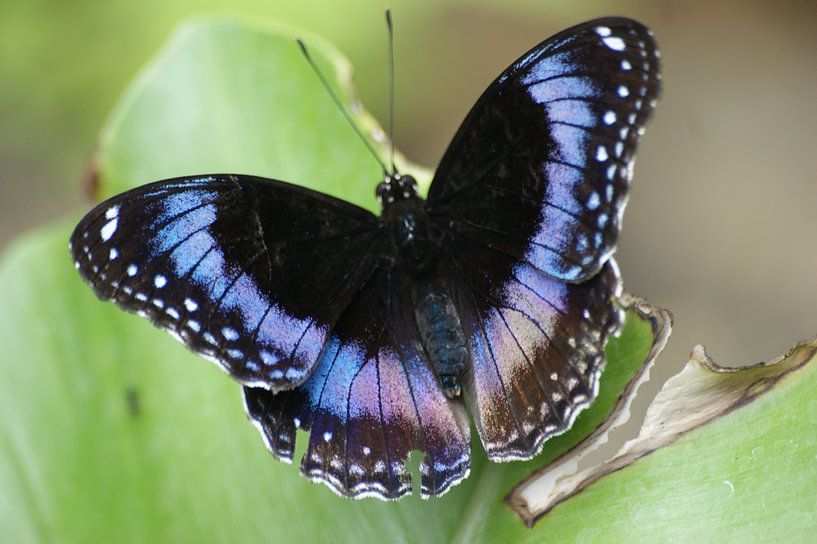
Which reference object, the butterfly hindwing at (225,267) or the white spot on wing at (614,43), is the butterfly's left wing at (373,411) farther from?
the white spot on wing at (614,43)

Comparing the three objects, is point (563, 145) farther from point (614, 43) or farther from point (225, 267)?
point (225, 267)

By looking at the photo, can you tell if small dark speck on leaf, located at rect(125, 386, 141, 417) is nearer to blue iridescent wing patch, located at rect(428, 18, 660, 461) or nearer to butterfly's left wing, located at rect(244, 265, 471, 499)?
butterfly's left wing, located at rect(244, 265, 471, 499)

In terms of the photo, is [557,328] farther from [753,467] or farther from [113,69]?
[113,69]

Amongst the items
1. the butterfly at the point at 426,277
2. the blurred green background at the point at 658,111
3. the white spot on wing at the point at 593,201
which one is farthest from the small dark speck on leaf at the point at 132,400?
the blurred green background at the point at 658,111

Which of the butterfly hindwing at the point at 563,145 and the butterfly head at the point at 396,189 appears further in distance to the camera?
the butterfly head at the point at 396,189

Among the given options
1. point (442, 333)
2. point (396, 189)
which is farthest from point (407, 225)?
point (442, 333)

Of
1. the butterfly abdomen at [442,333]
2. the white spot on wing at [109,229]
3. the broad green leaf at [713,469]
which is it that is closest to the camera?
the broad green leaf at [713,469]
